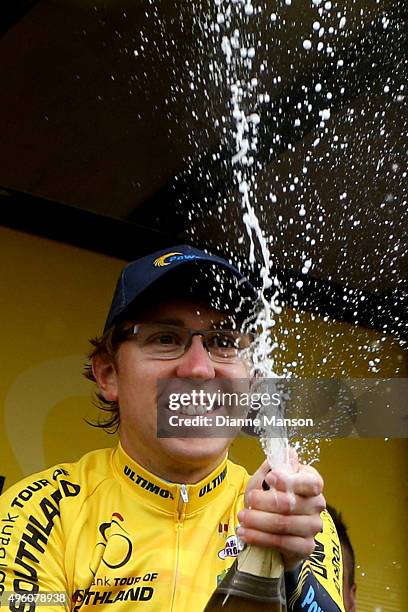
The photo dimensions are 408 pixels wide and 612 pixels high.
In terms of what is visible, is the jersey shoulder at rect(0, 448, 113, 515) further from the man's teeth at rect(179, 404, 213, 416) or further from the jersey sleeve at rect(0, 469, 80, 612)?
the man's teeth at rect(179, 404, 213, 416)

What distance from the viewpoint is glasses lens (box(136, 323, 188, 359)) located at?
138 cm

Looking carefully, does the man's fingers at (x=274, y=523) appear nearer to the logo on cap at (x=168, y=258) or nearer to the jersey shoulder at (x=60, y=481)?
the jersey shoulder at (x=60, y=481)

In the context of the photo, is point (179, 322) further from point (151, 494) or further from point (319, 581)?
point (319, 581)

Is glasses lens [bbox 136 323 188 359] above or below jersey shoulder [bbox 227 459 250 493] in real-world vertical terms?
above

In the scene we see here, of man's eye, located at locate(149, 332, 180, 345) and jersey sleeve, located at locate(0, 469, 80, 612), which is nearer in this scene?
jersey sleeve, located at locate(0, 469, 80, 612)

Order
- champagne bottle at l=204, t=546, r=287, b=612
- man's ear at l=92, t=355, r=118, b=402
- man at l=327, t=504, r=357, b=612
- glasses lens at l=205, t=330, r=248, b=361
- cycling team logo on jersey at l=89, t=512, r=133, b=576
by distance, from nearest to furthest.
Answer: champagne bottle at l=204, t=546, r=287, b=612 → cycling team logo on jersey at l=89, t=512, r=133, b=576 → glasses lens at l=205, t=330, r=248, b=361 → man's ear at l=92, t=355, r=118, b=402 → man at l=327, t=504, r=357, b=612

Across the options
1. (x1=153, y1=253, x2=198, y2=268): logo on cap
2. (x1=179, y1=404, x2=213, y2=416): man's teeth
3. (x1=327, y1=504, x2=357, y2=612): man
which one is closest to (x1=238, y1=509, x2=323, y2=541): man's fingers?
(x1=179, y1=404, x2=213, y2=416): man's teeth

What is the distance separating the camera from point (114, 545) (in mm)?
1293

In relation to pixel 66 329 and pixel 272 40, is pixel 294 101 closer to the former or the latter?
pixel 272 40

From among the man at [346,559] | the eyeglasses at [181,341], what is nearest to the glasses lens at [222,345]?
the eyeglasses at [181,341]

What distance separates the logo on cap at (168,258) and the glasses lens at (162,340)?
10 cm

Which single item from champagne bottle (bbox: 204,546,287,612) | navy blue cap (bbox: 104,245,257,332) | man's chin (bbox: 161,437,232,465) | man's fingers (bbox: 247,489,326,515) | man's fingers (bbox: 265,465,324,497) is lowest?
champagne bottle (bbox: 204,546,287,612)

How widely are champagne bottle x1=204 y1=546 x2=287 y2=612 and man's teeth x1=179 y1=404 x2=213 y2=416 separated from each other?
0.30m

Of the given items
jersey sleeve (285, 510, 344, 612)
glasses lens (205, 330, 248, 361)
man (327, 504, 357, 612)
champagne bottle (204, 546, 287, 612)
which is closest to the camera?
champagne bottle (204, 546, 287, 612)
